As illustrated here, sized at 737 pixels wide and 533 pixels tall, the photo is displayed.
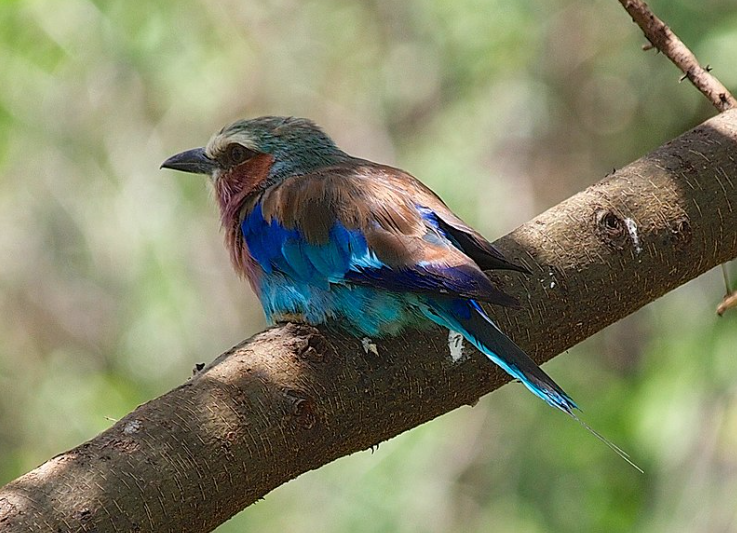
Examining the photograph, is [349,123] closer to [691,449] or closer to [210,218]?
[210,218]

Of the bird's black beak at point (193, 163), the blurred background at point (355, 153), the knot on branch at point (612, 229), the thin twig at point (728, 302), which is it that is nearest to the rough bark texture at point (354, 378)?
the knot on branch at point (612, 229)

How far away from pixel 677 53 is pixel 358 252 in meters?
1.08

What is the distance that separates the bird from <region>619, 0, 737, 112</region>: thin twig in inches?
29.2

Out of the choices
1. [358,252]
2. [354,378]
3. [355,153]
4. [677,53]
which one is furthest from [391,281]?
[355,153]

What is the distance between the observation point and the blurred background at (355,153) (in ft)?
15.7

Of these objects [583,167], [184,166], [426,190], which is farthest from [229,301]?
[426,190]

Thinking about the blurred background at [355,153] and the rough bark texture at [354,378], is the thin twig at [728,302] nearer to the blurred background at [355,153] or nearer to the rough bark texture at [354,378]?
the rough bark texture at [354,378]

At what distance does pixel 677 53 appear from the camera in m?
3.11

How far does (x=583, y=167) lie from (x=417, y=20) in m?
1.31

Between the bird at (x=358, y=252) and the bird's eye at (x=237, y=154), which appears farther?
the bird's eye at (x=237, y=154)

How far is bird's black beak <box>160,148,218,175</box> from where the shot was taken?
3.58 m

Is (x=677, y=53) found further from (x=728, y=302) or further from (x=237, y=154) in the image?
(x=237, y=154)

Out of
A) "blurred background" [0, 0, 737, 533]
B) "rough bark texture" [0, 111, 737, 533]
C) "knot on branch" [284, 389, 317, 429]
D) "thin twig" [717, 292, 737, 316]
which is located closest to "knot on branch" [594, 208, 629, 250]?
"rough bark texture" [0, 111, 737, 533]

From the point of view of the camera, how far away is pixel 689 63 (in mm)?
3102
